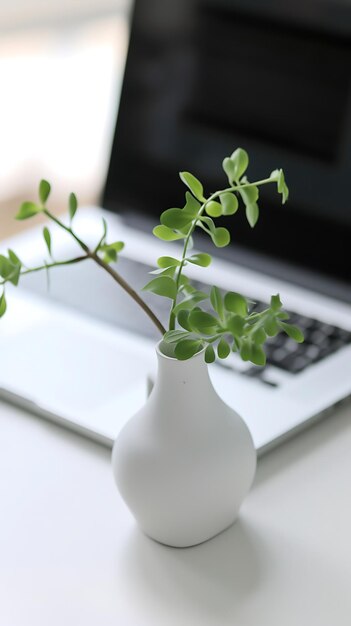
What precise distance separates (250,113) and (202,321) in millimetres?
574

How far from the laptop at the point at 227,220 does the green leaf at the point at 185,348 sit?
0.23 metres

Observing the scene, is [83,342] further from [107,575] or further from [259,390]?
[107,575]

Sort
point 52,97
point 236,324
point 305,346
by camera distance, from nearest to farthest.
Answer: point 236,324 < point 305,346 < point 52,97

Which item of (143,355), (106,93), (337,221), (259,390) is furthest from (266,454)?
(106,93)

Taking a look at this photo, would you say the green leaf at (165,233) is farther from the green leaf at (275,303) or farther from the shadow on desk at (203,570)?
the shadow on desk at (203,570)

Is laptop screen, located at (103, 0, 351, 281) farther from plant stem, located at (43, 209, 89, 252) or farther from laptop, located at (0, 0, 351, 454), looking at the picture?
plant stem, located at (43, 209, 89, 252)

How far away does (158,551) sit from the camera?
72 cm

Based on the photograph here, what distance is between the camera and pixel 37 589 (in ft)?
2.24

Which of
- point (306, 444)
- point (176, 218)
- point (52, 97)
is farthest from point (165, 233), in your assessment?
point (52, 97)

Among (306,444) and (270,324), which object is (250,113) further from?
(270,324)

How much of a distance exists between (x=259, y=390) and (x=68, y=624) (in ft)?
1.02

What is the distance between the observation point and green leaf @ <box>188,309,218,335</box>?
2.04 ft

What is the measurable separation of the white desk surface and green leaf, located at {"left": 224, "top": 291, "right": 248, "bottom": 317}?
7.6 inches

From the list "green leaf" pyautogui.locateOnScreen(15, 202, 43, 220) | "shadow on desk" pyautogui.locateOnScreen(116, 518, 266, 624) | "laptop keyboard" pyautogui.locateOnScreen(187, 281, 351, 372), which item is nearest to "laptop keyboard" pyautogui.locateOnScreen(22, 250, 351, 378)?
"laptop keyboard" pyautogui.locateOnScreen(187, 281, 351, 372)
